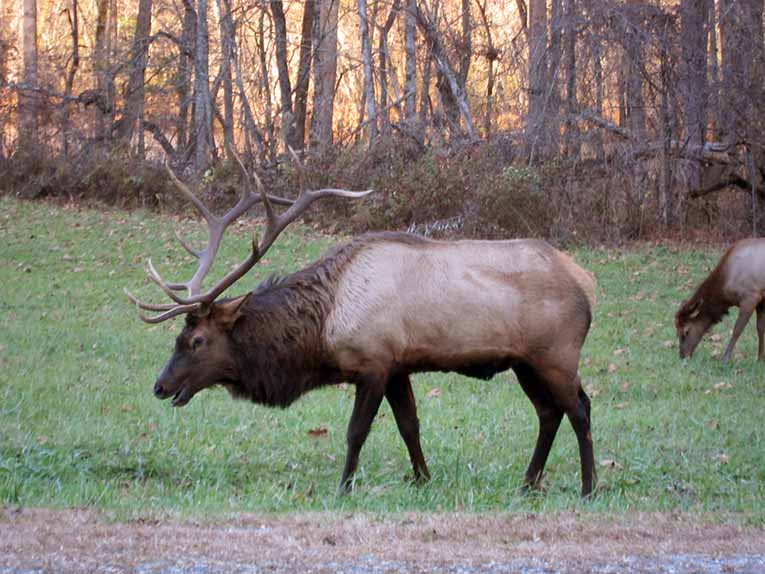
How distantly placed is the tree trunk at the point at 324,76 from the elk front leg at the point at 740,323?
537 inches

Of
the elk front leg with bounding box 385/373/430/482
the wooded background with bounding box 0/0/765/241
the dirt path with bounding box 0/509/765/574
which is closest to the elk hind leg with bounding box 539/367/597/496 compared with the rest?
the elk front leg with bounding box 385/373/430/482

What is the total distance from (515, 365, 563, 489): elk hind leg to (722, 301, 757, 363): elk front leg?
250 inches

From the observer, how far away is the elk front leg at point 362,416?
8.07m

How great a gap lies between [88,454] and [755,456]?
5.32m

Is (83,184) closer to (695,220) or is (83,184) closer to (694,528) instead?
(695,220)

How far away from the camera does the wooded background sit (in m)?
20.2

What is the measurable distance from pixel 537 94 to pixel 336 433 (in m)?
13.0

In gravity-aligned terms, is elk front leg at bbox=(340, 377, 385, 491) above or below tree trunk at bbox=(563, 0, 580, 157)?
below

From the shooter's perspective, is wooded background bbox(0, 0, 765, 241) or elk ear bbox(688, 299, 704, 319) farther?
wooded background bbox(0, 0, 765, 241)

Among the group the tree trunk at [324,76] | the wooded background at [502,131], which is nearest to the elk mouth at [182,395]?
the wooded background at [502,131]

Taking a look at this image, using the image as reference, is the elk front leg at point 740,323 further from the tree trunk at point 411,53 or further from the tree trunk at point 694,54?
the tree trunk at point 411,53

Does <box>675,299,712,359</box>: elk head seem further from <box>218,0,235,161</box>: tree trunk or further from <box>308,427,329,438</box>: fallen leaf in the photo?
<box>218,0,235,161</box>: tree trunk

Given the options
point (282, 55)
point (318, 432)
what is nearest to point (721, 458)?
point (318, 432)

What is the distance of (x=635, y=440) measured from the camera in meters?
9.90
